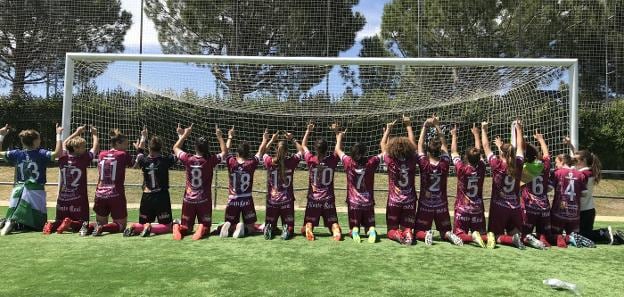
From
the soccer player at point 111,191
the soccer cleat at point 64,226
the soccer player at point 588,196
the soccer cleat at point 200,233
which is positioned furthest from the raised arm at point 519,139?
the soccer cleat at point 64,226

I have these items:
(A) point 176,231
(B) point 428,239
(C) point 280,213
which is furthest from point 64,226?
(B) point 428,239

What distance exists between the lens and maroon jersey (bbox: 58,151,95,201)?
716cm

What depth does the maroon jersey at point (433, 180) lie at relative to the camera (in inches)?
268

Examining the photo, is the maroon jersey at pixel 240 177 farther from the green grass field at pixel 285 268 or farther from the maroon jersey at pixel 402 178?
the maroon jersey at pixel 402 178

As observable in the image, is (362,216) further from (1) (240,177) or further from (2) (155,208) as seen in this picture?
(2) (155,208)

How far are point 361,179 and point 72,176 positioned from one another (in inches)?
175

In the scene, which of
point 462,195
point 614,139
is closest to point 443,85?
point 462,195

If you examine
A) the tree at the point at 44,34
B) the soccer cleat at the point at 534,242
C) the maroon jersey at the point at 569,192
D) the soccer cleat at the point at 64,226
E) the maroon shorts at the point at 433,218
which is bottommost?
the soccer cleat at the point at 534,242

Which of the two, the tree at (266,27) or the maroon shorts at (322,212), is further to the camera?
the tree at (266,27)

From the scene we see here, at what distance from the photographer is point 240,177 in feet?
23.2

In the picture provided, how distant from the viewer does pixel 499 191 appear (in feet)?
21.9

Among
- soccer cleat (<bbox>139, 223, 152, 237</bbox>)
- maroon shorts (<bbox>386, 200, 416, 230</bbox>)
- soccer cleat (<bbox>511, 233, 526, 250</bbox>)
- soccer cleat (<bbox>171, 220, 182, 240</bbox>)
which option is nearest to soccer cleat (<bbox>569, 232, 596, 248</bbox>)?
soccer cleat (<bbox>511, 233, 526, 250</bbox>)

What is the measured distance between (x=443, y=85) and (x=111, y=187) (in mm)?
6490

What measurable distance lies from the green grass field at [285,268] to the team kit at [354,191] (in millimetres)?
459
